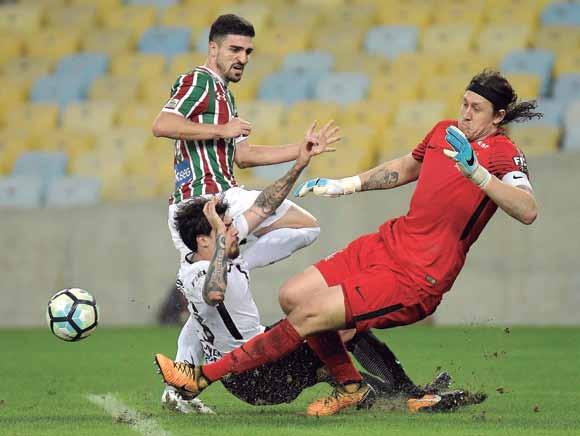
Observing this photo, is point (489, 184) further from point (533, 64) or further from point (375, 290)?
point (533, 64)

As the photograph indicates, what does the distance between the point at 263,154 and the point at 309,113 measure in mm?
7676

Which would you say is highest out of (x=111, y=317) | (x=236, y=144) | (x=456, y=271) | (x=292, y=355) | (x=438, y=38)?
(x=438, y=38)

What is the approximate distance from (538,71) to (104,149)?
5395mm

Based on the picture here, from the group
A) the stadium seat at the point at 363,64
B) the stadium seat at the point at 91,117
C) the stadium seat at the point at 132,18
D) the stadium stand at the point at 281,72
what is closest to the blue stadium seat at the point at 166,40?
the stadium stand at the point at 281,72

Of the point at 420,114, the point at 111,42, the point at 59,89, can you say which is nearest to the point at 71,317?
the point at 420,114

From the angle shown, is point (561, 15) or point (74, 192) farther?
point (561, 15)

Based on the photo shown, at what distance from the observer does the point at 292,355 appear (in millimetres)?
6828

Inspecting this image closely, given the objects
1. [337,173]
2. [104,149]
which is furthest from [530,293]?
[104,149]

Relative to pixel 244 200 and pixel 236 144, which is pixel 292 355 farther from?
pixel 236 144

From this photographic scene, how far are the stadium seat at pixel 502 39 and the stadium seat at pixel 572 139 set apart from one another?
1846 mm

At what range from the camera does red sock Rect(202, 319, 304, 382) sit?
21.1ft

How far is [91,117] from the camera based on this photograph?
16641mm

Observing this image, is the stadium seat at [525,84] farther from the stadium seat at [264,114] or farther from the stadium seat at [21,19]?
the stadium seat at [21,19]

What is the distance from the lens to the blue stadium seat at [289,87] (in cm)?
1606
